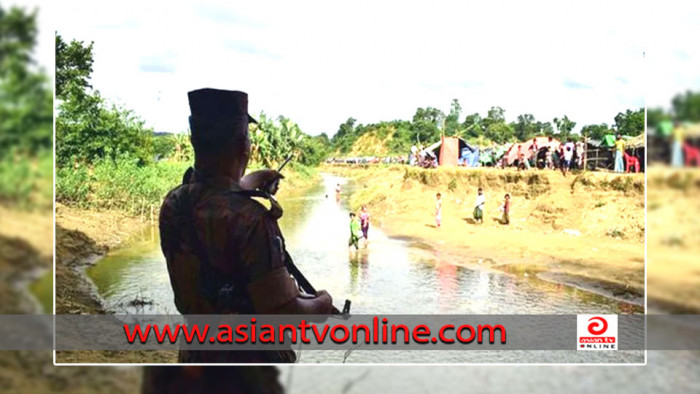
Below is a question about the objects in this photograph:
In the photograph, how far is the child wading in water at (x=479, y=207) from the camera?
37.5 feet

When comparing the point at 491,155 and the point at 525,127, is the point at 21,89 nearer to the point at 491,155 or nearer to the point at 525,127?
the point at 525,127

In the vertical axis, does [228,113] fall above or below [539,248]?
above

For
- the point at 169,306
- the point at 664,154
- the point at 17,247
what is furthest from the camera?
the point at 169,306

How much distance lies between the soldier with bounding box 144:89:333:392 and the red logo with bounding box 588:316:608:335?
3.16m

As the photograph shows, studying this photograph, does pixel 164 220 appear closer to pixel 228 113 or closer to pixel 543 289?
pixel 228 113

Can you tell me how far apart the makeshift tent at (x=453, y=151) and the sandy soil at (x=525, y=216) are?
Answer: 0.32 metres

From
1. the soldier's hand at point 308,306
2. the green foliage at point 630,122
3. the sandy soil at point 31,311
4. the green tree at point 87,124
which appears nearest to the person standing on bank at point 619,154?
the green foliage at point 630,122

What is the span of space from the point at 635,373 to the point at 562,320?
1569mm

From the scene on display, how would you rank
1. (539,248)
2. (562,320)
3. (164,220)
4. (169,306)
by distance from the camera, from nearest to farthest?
1. (164,220)
2. (169,306)
3. (562,320)
4. (539,248)

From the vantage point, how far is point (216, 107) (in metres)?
2.18

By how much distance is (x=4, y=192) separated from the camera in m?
3.83

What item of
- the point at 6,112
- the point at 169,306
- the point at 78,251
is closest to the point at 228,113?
the point at 6,112

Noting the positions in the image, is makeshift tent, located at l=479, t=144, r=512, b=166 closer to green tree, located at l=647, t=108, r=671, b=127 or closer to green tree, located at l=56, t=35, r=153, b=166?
green tree, located at l=647, t=108, r=671, b=127

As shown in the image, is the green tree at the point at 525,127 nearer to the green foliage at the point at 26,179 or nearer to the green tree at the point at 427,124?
the green tree at the point at 427,124
